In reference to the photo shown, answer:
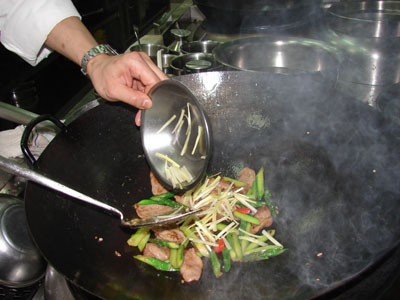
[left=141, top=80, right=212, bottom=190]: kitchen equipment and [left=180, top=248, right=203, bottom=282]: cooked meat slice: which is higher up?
[left=141, top=80, right=212, bottom=190]: kitchen equipment

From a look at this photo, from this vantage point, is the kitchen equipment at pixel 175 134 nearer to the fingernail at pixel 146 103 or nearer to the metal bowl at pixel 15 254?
the fingernail at pixel 146 103

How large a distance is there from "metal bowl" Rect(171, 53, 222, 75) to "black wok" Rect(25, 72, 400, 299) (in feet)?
2.23

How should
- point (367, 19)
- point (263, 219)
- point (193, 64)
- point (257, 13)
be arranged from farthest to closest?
point (257, 13), point (367, 19), point (193, 64), point (263, 219)

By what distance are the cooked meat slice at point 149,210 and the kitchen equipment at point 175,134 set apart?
1.28ft

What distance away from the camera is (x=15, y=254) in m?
2.03

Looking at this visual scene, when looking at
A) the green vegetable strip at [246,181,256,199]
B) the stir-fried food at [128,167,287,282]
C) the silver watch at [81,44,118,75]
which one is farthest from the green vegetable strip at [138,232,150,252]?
the silver watch at [81,44,118,75]

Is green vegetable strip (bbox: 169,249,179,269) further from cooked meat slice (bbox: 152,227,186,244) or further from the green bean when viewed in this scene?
the green bean

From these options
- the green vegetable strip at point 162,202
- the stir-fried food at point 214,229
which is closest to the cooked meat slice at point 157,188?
the stir-fried food at point 214,229

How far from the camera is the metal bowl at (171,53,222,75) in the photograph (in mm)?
3207

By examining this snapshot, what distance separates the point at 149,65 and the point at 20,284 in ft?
5.44

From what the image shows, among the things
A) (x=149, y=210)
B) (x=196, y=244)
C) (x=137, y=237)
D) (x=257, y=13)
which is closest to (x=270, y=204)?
(x=196, y=244)

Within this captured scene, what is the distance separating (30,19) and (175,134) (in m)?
1.39

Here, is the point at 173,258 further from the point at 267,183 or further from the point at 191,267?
the point at 267,183

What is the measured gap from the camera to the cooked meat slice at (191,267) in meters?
1.92
